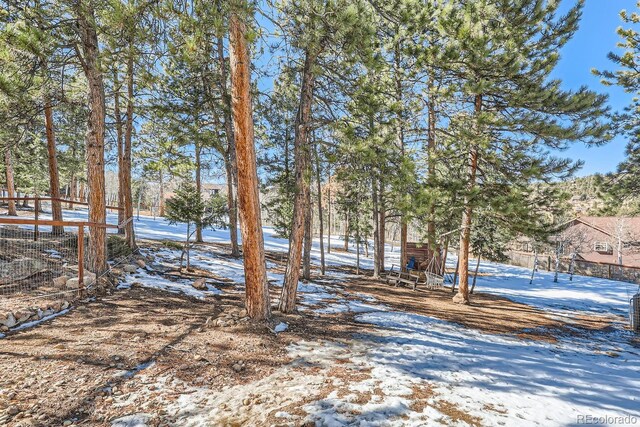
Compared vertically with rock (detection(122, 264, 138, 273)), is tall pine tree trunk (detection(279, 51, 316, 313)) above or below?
above

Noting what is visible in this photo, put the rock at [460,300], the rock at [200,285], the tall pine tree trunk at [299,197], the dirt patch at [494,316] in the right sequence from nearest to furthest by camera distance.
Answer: the tall pine tree trunk at [299,197], the dirt patch at [494,316], the rock at [200,285], the rock at [460,300]

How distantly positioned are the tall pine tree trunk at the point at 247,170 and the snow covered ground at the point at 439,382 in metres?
1.16

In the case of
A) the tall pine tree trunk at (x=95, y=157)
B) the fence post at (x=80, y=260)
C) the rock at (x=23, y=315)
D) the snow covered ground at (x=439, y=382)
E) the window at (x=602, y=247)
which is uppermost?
the tall pine tree trunk at (x=95, y=157)

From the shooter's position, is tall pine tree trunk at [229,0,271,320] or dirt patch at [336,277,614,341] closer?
tall pine tree trunk at [229,0,271,320]

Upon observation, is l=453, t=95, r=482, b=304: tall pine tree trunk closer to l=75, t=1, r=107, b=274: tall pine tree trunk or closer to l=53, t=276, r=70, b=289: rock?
l=75, t=1, r=107, b=274: tall pine tree trunk

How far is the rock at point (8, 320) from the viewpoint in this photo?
12.8 feet

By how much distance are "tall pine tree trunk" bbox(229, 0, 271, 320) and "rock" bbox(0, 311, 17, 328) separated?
305cm

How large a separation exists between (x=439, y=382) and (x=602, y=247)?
3630 centimetres

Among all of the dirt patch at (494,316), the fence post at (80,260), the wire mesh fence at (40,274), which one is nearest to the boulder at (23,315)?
the wire mesh fence at (40,274)

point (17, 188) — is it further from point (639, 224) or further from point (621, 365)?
point (639, 224)

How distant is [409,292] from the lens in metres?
11.3

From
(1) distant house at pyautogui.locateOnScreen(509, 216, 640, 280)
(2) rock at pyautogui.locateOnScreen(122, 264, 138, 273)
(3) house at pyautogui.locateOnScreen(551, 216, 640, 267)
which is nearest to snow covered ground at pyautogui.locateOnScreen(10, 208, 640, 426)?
(2) rock at pyautogui.locateOnScreen(122, 264, 138, 273)

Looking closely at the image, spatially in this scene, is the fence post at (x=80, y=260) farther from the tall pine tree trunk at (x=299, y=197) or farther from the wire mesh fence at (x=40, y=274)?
the tall pine tree trunk at (x=299, y=197)

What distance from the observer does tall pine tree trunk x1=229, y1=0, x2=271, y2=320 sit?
4.68 metres
